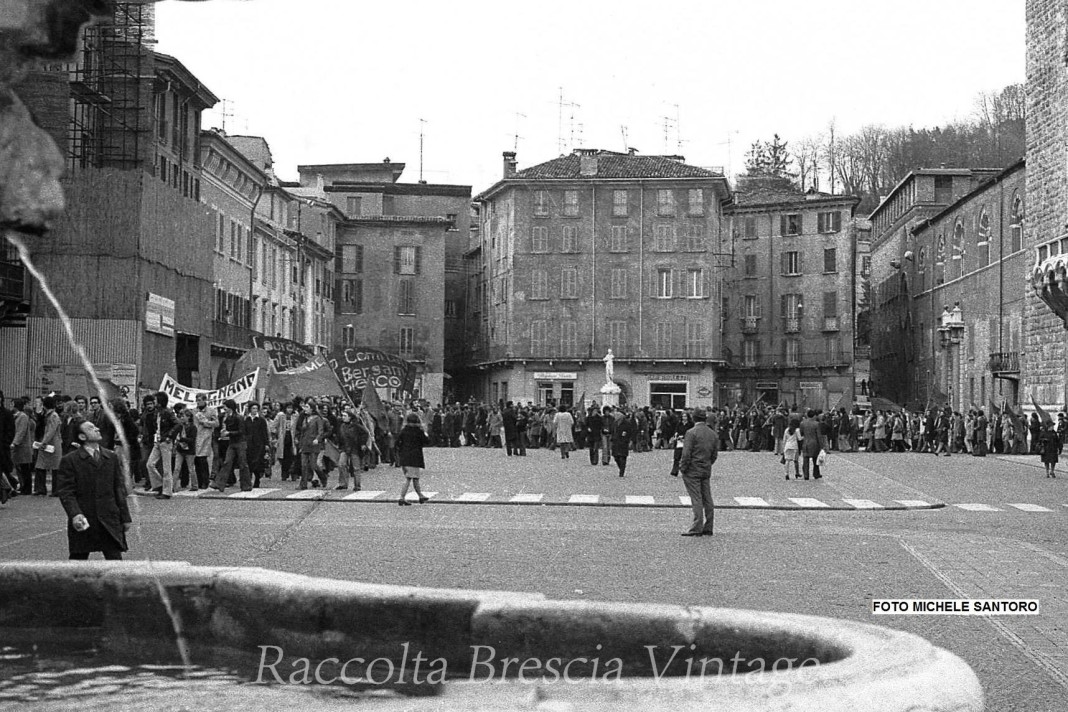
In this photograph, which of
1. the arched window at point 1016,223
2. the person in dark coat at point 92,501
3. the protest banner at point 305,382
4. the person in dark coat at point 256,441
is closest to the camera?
the person in dark coat at point 92,501

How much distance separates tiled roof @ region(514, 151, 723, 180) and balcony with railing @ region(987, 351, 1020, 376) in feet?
70.7

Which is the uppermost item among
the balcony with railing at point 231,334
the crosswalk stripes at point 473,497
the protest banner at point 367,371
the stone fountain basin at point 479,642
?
the balcony with railing at point 231,334

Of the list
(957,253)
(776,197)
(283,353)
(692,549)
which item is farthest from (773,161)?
(692,549)

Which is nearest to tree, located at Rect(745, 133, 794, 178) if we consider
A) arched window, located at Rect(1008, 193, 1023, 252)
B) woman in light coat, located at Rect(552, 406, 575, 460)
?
arched window, located at Rect(1008, 193, 1023, 252)

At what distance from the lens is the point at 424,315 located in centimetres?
7919

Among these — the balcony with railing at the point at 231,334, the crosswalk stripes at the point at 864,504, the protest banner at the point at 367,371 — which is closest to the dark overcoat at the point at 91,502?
the crosswalk stripes at the point at 864,504

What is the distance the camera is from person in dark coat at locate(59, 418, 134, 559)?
11172 mm

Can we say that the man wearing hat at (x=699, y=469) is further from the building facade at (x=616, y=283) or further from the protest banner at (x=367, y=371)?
the building facade at (x=616, y=283)

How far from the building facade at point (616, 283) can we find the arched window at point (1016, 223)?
2034 cm

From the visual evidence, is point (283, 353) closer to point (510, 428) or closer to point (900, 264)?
point (510, 428)

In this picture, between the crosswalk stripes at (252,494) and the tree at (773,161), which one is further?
the tree at (773,161)

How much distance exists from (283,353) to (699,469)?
19904mm

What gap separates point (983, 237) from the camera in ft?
199

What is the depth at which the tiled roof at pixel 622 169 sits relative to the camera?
74375 millimetres
